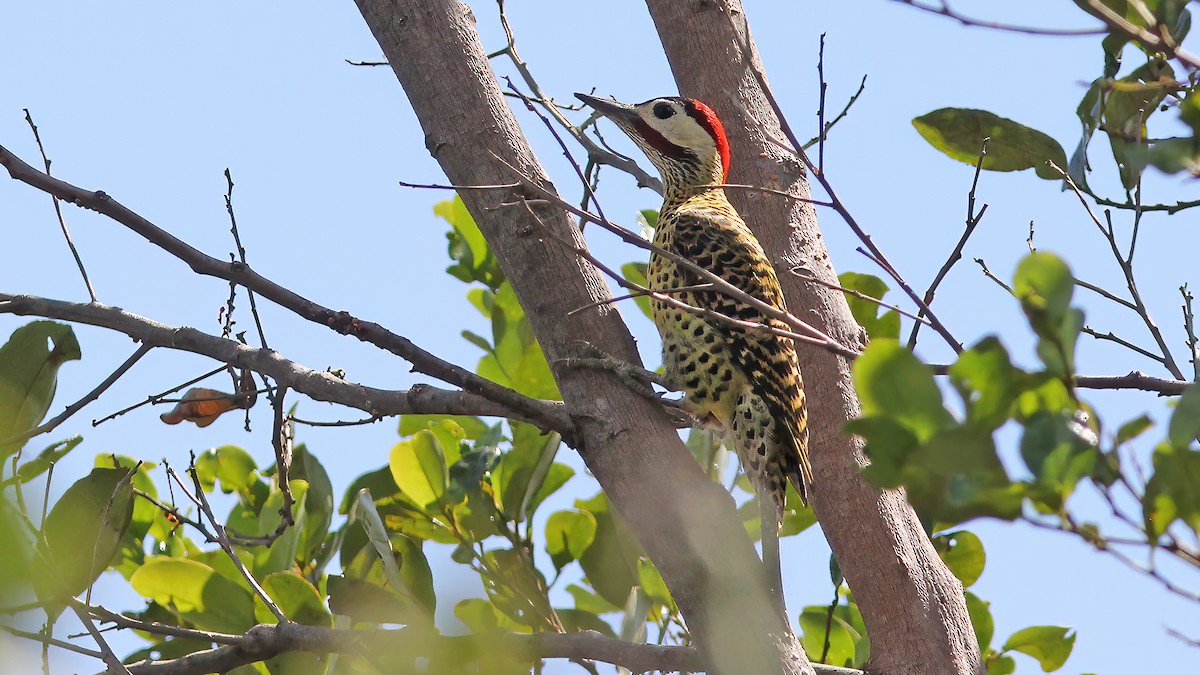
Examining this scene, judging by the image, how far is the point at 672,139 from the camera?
393 cm

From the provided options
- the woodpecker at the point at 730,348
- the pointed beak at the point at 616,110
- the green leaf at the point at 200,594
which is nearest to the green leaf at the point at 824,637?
the woodpecker at the point at 730,348

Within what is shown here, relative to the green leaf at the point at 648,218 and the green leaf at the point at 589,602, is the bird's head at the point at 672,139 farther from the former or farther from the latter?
the green leaf at the point at 589,602

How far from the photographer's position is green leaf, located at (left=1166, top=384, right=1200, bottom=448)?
1.03m

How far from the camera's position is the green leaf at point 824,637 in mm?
3031

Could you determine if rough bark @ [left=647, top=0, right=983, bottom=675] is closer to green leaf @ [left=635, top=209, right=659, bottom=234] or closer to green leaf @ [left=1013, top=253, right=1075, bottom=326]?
green leaf @ [left=635, top=209, right=659, bottom=234]

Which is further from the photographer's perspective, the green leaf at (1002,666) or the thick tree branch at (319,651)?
the green leaf at (1002,666)

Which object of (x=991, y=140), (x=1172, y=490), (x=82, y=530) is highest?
(x=991, y=140)

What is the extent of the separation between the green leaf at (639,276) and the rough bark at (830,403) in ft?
1.20

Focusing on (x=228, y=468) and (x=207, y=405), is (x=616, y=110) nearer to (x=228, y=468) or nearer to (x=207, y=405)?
(x=228, y=468)

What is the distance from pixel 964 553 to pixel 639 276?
1.19 meters

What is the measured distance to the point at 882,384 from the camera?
3.26 ft

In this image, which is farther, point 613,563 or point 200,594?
point 613,563

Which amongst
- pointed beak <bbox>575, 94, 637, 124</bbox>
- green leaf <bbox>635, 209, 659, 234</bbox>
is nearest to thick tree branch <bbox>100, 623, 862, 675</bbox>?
green leaf <bbox>635, 209, 659, 234</bbox>

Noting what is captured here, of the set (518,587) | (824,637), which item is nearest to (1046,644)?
(824,637)
